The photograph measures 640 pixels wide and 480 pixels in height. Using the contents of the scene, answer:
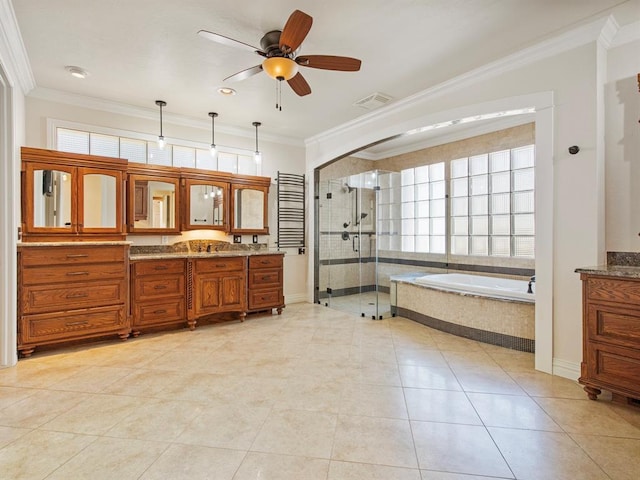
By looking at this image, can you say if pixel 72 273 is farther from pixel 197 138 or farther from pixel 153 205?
pixel 197 138

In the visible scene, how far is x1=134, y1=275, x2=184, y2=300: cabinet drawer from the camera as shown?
3.64m

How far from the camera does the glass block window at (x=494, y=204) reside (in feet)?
14.2

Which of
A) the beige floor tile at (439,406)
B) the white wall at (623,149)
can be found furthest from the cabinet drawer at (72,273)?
the white wall at (623,149)

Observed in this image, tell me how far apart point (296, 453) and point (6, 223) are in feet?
9.92

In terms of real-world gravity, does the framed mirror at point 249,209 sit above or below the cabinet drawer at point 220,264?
above

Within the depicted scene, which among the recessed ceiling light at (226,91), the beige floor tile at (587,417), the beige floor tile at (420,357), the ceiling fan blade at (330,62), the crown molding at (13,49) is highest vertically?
the recessed ceiling light at (226,91)

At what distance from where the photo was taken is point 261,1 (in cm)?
221

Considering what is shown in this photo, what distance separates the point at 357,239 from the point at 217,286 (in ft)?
7.25

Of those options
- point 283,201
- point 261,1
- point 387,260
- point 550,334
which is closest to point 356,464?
point 550,334

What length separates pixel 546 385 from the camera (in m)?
2.48

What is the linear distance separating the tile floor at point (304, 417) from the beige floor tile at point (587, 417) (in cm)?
1

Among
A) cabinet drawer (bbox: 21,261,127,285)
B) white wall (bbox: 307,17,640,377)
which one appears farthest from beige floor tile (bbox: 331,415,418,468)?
cabinet drawer (bbox: 21,261,127,285)

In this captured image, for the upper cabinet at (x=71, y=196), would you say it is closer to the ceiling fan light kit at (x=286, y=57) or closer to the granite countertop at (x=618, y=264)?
the ceiling fan light kit at (x=286, y=57)

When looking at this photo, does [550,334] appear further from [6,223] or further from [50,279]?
[6,223]
